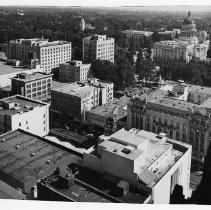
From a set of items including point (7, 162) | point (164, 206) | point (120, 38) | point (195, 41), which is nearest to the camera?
point (164, 206)

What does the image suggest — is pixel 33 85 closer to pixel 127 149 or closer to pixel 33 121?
pixel 33 121

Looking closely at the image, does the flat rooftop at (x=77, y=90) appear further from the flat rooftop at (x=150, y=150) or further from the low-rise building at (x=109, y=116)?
the flat rooftop at (x=150, y=150)

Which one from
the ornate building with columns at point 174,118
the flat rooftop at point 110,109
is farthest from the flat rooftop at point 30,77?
the ornate building with columns at point 174,118

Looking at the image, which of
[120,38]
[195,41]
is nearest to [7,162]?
[195,41]

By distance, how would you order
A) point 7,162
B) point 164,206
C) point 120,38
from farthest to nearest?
point 120,38, point 7,162, point 164,206

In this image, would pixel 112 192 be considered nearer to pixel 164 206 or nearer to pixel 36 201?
pixel 164 206

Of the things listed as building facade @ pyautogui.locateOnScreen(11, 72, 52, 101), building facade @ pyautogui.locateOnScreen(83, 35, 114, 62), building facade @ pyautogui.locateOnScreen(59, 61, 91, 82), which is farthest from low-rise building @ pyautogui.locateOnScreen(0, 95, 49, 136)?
building facade @ pyautogui.locateOnScreen(83, 35, 114, 62)

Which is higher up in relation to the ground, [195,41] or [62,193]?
[195,41]
